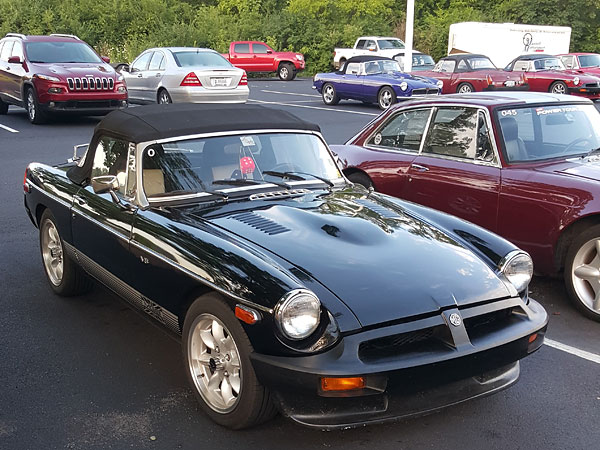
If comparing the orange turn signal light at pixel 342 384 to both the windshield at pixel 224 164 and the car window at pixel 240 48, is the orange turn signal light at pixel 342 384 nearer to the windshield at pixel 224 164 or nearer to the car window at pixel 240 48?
the windshield at pixel 224 164

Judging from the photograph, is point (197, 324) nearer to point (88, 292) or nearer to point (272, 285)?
point (272, 285)

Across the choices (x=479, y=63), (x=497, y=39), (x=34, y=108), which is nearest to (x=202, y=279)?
(x=34, y=108)

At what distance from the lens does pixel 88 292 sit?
570cm

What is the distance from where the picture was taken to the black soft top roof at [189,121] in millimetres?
4734

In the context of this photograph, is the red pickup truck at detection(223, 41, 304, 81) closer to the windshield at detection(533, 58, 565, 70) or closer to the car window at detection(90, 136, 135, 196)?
the windshield at detection(533, 58, 565, 70)

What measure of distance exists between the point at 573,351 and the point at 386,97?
16037mm

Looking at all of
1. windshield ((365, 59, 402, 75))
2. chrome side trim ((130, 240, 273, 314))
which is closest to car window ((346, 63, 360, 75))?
windshield ((365, 59, 402, 75))

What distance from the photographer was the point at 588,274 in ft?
17.2

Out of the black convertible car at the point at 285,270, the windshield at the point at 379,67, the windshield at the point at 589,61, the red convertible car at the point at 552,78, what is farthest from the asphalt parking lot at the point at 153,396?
the windshield at the point at 589,61

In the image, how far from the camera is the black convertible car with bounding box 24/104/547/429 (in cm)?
337

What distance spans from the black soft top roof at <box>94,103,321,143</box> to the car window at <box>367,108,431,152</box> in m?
1.80

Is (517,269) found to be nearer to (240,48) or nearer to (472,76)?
(472,76)

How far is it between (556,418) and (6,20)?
132ft

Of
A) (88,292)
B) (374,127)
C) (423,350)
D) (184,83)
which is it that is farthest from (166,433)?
(184,83)
